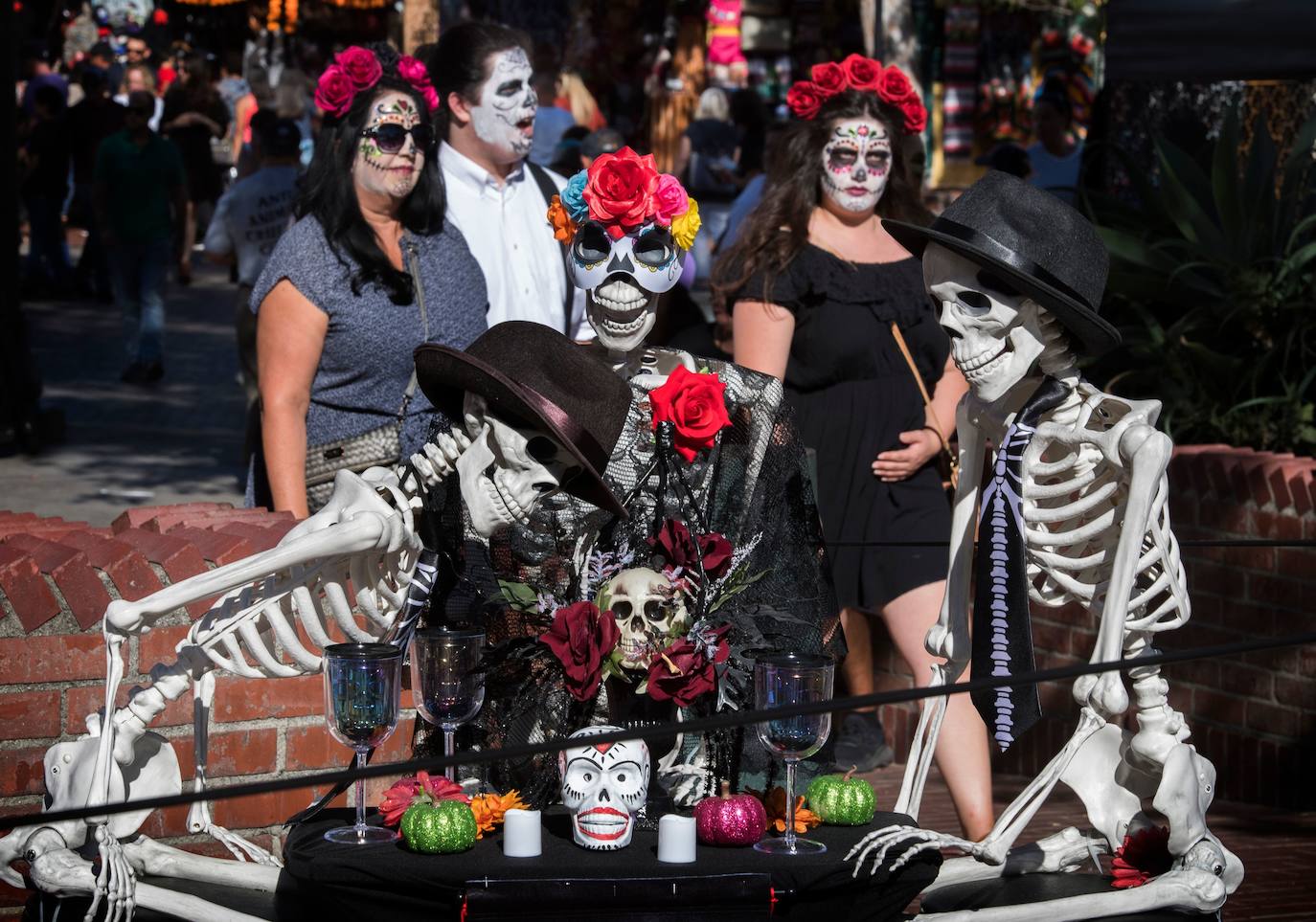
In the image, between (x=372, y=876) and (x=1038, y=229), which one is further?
(x=1038, y=229)

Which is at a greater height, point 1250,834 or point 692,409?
point 692,409

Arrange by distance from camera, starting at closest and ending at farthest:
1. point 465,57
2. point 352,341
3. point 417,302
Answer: point 352,341, point 417,302, point 465,57

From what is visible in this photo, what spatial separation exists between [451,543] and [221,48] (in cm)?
3082

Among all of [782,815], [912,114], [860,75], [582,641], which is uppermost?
[860,75]

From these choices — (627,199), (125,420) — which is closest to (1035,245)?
(627,199)

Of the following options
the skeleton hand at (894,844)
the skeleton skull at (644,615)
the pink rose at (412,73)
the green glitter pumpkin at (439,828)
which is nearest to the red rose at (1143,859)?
the skeleton hand at (894,844)

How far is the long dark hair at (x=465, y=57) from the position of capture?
5699 millimetres

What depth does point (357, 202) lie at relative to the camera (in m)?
5.09

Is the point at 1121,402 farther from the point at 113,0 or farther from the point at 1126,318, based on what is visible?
the point at 113,0

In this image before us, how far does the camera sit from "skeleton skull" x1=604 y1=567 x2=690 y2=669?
3346mm

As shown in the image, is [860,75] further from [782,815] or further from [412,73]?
[782,815]

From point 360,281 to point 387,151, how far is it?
402 millimetres

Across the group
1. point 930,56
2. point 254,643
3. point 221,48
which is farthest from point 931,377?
point 221,48

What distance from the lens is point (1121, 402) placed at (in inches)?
136
